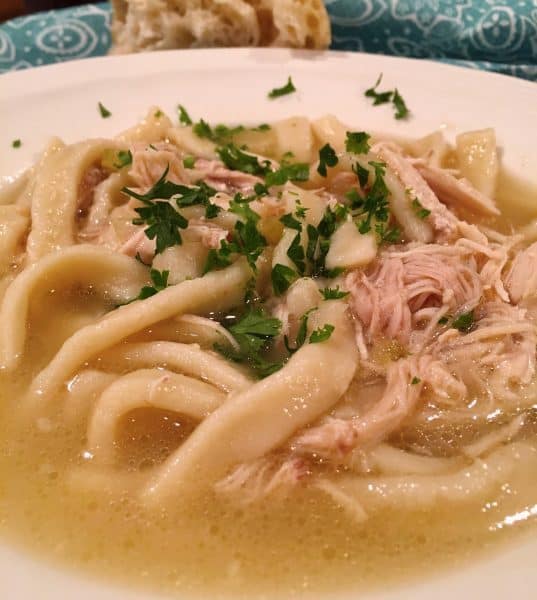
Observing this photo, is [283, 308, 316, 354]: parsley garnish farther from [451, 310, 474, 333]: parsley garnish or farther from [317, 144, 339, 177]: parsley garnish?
[317, 144, 339, 177]: parsley garnish

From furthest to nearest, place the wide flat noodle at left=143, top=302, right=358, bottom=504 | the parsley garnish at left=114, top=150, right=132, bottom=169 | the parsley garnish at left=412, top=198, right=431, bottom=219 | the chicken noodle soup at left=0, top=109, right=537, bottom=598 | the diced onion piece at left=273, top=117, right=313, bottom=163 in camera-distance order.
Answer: the diced onion piece at left=273, top=117, right=313, bottom=163
the parsley garnish at left=114, top=150, right=132, bottom=169
the parsley garnish at left=412, top=198, right=431, bottom=219
the wide flat noodle at left=143, top=302, right=358, bottom=504
the chicken noodle soup at left=0, top=109, right=537, bottom=598

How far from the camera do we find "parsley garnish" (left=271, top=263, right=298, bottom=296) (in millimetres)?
2789

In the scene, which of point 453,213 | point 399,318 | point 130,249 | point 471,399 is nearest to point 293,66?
point 453,213

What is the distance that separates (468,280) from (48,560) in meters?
2.02

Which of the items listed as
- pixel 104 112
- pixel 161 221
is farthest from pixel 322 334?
pixel 104 112

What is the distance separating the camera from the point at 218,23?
14.6 ft

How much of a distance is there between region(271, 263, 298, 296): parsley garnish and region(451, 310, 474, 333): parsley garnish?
71cm

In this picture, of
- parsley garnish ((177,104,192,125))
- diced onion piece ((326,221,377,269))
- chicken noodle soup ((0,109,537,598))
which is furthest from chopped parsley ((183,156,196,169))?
diced onion piece ((326,221,377,269))

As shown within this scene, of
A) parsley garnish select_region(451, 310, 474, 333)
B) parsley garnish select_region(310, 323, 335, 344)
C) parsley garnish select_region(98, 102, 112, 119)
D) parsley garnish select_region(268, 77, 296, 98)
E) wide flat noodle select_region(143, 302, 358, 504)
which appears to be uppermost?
parsley garnish select_region(268, 77, 296, 98)

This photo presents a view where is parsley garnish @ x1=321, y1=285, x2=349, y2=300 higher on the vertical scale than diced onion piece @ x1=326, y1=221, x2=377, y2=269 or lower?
lower

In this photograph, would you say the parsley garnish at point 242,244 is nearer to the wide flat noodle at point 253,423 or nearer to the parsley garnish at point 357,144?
the wide flat noodle at point 253,423

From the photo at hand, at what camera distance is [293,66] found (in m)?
4.27

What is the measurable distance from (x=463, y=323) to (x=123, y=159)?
6.59 ft

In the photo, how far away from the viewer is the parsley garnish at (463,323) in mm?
2747
